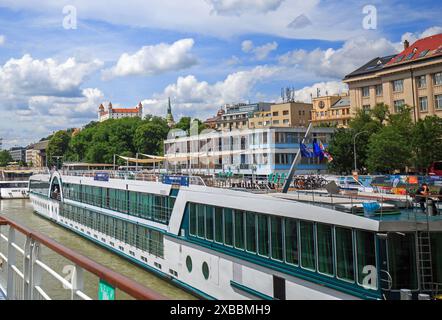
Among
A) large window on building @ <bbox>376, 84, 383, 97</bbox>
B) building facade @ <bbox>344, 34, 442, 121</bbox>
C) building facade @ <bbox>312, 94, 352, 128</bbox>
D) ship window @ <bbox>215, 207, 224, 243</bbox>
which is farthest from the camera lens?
building facade @ <bbox>312, 94, 352, 128</bbox>

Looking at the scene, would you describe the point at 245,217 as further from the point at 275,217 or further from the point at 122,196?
the point at 122,196

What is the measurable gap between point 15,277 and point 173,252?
12363 millimetres

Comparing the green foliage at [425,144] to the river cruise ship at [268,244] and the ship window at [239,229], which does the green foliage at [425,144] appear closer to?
the river cruise ship at [268,244]

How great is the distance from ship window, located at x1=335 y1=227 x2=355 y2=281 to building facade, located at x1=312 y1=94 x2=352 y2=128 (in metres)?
78.8

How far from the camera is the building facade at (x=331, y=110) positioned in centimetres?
8844

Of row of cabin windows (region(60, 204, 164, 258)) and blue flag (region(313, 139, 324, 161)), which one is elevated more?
blue flag (region(313, 139, 324, 161))

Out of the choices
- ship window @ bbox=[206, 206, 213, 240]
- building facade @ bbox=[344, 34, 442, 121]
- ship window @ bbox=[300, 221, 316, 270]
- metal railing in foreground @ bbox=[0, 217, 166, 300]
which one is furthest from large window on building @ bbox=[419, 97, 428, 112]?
metal railing in foreground @ bbox=[0, 217, 166, 300]

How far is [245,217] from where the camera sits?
1356cm

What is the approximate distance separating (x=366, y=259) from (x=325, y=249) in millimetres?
1149

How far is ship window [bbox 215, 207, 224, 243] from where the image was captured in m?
14.9

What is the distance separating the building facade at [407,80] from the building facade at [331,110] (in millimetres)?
16963

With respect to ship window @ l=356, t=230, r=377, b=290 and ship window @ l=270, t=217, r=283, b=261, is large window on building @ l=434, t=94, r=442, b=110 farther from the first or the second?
ship window @ l=356, t=230, r=377, b=290

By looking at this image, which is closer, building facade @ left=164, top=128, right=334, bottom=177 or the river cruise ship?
the river cruise ship

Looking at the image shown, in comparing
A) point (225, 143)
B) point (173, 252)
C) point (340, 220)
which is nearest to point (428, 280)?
point (340, 220)
